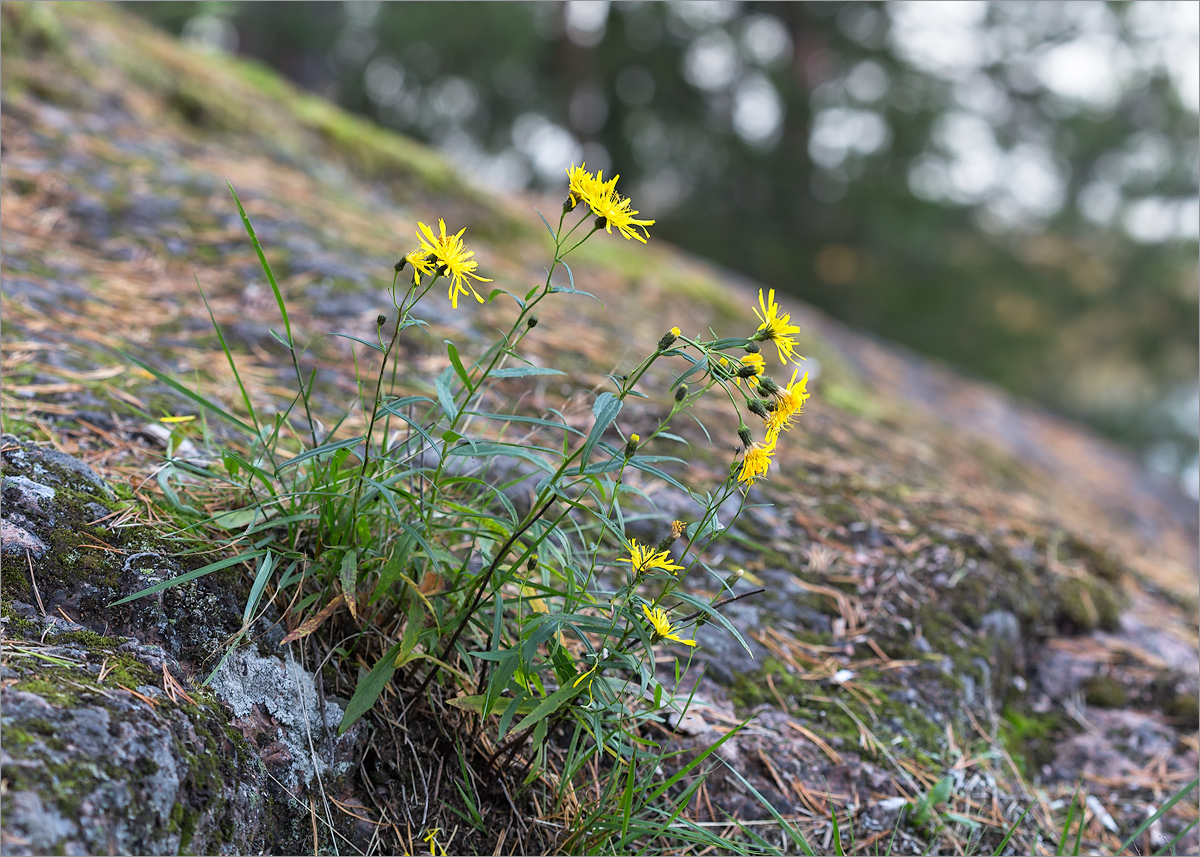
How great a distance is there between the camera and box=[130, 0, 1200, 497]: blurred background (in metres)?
7.44

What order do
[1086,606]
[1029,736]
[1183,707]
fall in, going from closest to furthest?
[1029,736]
[1183,707]
[1086,606]

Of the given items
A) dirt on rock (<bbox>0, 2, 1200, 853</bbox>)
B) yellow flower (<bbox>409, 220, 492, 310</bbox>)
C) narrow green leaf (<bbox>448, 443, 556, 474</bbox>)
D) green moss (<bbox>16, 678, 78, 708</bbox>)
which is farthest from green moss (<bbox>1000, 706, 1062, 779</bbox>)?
green moss (<bbox>16, 678, 78, 708</bbox>)

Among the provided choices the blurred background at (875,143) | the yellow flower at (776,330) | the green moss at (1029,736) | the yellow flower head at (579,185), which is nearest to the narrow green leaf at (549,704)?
the yellow flower at (776,330)

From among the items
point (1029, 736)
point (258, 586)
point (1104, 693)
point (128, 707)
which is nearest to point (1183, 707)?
point (1104, 693)

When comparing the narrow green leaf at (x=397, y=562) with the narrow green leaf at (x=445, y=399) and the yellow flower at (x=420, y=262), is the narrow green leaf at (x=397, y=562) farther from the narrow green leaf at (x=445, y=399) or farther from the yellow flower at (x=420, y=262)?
the yellow flower at (x=420, y=262)

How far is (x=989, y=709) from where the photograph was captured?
5.54ft

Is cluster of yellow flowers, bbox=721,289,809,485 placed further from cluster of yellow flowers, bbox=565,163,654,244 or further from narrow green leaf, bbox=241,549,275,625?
narrow green leaf, bbox=241,549,275,625

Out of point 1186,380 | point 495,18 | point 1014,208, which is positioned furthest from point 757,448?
point 1186,380

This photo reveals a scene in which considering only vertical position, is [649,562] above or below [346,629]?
above

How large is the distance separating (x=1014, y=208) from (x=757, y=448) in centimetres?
864

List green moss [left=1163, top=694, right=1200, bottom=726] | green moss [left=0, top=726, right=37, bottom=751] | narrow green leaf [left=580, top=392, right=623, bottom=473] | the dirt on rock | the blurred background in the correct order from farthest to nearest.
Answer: the blurred background → green moss [left=1163, top=694, right=1200, bottom=726] → the dirt on rock → narrow green leaf [left=580, top=392, right=623, bottom=473] → green moss [left=0, top=726, right=37, bottom=751]

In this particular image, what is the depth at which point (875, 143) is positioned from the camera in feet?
25.2

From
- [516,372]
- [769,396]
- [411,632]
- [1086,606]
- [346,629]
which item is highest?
[769,396]

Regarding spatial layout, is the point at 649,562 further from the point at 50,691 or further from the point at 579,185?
the point at 50,691
